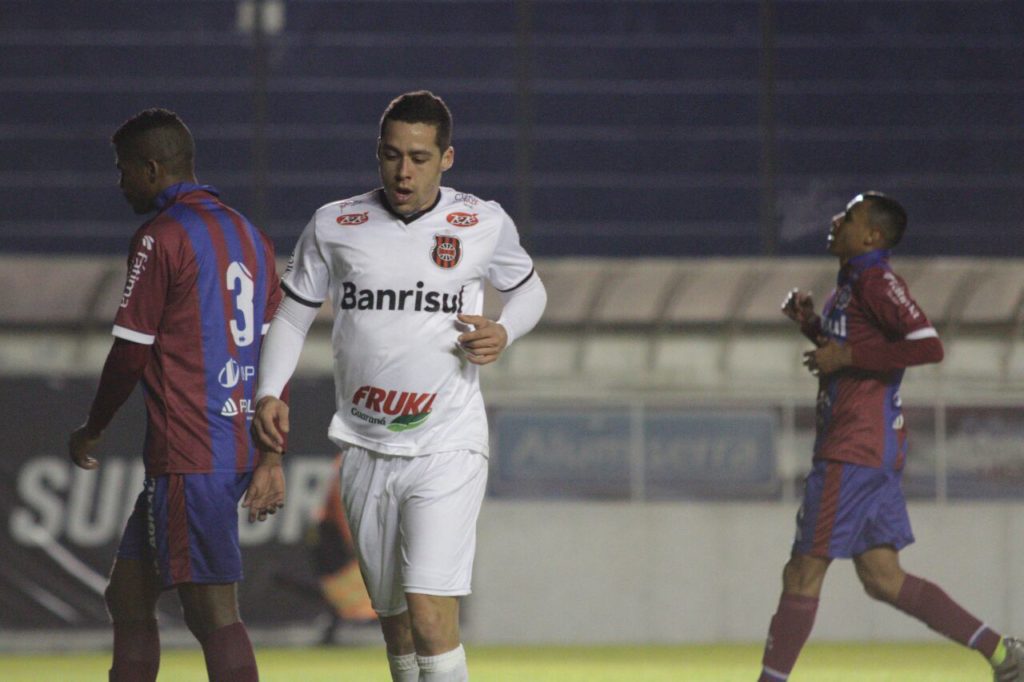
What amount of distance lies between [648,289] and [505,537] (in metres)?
2.22

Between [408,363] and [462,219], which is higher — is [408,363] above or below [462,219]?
below

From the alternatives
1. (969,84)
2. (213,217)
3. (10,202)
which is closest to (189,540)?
(213,217)

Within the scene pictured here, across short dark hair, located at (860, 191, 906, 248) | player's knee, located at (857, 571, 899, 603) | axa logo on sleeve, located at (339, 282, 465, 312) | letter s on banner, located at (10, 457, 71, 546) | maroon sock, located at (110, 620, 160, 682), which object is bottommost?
letter s on banner, located at (10, 457, 71, 546)

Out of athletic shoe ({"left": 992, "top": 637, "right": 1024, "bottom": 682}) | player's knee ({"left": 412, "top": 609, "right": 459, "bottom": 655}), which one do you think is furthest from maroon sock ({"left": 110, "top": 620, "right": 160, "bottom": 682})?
athletic shoe ({"left": 992, "top": 637, "right": 1024, "bottom": 682})

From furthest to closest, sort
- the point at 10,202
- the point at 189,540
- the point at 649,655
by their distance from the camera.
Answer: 1. the point at 10,202
2. the point at 649,655
3. the point at 189,540

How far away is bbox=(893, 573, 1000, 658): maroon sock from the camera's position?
5.89m

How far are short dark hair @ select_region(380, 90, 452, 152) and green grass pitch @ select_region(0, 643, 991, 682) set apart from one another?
185 inches

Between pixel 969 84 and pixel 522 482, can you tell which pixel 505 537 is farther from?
pixel 969 84

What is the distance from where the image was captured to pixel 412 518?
170 inches

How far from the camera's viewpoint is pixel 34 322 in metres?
12.1

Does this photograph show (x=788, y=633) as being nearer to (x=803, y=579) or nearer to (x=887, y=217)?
(x=803, y=579)

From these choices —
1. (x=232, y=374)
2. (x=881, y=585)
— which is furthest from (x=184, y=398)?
(x=881, y=585)

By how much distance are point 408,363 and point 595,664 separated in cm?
595

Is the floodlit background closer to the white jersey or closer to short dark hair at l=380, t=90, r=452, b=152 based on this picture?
the white jersey
